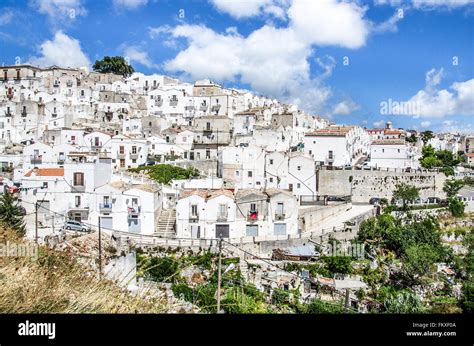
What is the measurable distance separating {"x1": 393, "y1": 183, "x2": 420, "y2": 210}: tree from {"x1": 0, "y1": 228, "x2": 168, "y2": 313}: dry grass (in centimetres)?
2402

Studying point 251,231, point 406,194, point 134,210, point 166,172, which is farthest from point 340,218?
point 134,210

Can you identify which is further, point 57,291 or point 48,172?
point 48,172

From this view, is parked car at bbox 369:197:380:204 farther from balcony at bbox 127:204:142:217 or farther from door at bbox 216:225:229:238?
balcony at bbox 127:204:142:217

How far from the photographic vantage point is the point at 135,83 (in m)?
46.8

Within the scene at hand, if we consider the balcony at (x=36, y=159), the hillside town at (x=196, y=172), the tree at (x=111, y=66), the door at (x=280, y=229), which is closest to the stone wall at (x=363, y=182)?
the hillside town at (x=196, y=172)

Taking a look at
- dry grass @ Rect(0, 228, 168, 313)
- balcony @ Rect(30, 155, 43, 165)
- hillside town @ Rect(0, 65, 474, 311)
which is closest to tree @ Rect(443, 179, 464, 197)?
hillside town @ Rect(0, 65, 474, 311)

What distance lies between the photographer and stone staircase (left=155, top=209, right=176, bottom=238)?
20.4m

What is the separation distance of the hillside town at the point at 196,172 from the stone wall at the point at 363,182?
60 millimetres

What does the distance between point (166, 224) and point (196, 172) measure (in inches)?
273

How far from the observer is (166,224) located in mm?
21156

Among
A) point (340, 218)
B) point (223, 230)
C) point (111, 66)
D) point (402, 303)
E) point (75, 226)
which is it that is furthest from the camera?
point (111, 66)

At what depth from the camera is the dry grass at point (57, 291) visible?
3.64m

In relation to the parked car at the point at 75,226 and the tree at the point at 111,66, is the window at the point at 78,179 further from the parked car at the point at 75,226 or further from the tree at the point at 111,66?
the tree at the point at 111,66

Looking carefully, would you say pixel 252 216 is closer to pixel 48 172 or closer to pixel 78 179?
pixel 78 179
